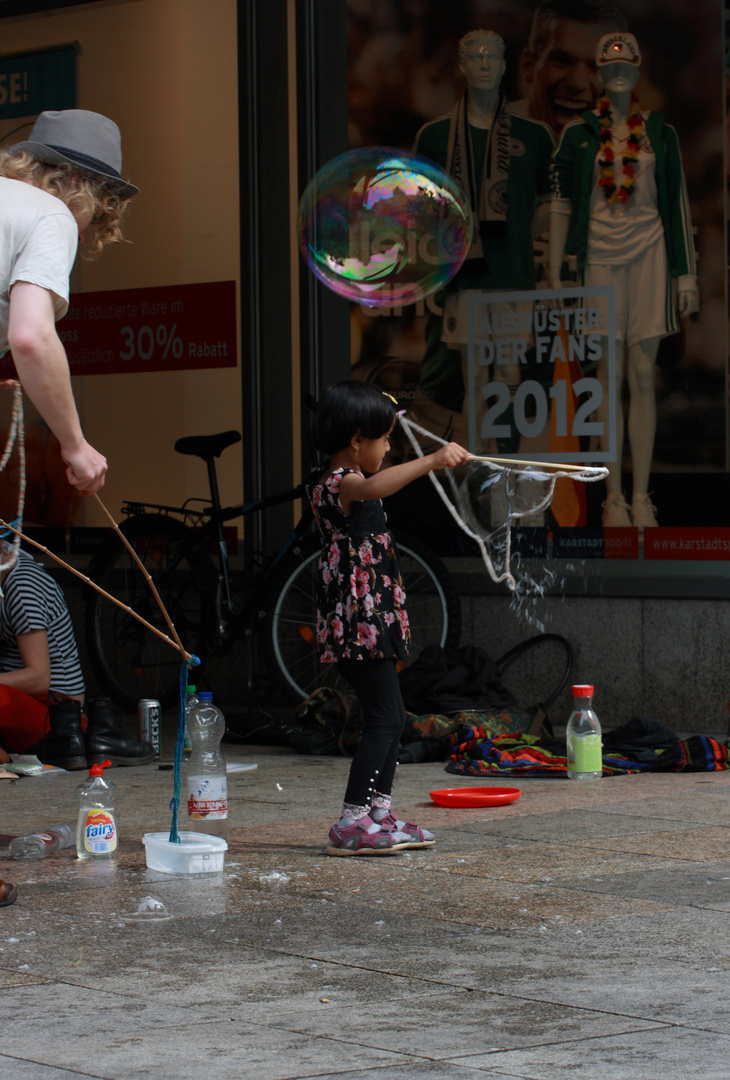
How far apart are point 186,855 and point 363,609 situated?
0.95m

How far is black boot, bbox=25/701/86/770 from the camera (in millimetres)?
7055

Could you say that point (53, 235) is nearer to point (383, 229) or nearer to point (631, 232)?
point (383, 229)

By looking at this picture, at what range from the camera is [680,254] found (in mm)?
8266

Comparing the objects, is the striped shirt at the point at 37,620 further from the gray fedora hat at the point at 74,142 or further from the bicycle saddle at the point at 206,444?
the gray fedora hat at the point at 74,142

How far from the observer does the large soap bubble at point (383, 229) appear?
6836 mm

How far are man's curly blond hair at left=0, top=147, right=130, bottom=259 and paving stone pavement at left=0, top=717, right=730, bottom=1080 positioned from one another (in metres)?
1.79

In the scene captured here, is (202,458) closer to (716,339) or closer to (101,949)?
(716,339)

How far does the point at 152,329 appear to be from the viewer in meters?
9.85

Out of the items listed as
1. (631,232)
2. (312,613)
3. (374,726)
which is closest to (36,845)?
(374,726)

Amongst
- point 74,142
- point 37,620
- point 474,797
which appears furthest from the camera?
point 37,620

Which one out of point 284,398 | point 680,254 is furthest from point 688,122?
point 284,398

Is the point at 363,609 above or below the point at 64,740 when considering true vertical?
above

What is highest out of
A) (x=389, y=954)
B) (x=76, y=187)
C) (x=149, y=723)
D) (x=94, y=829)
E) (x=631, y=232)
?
(x=631, y=232)

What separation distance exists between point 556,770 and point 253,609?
233 centimetres
